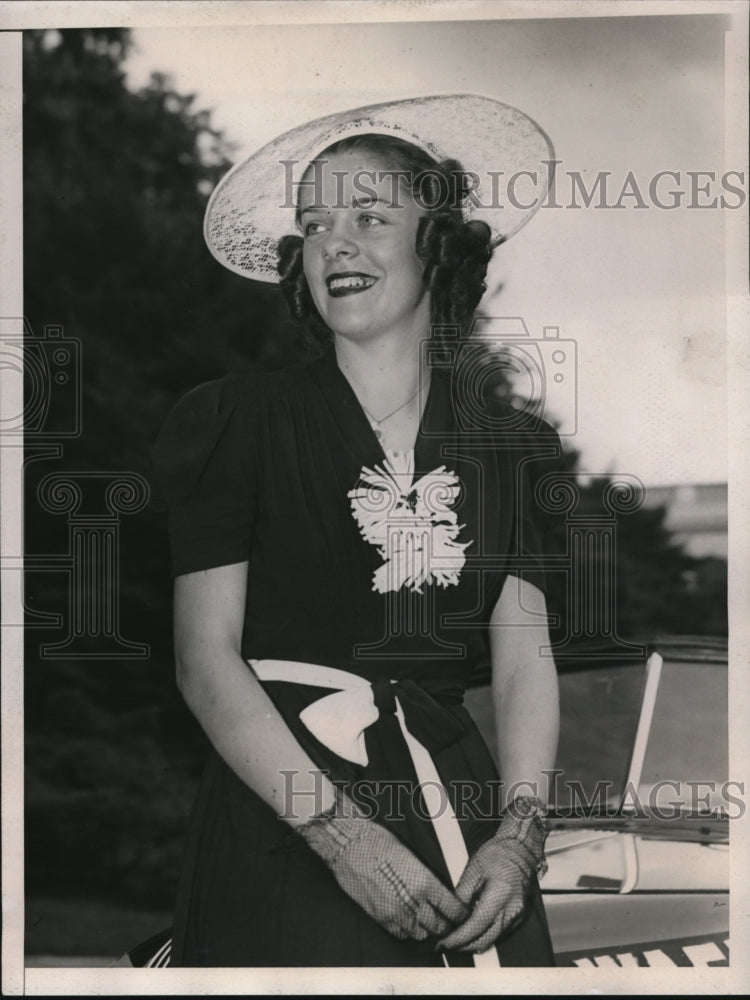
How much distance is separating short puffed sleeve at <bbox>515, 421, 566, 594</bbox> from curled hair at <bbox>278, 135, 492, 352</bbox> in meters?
0.36

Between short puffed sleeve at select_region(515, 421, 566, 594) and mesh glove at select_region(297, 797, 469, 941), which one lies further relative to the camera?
short puffed sleeve at select_region(515, 421, 566, 594)

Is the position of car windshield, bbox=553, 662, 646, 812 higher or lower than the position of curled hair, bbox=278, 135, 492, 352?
lower

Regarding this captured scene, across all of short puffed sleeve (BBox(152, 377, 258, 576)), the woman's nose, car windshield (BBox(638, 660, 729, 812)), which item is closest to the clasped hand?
car windshield (BBox(638, 660, 729, 812))

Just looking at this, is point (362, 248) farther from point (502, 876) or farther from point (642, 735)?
point (502, 876)

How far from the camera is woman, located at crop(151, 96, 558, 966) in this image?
3090 mm

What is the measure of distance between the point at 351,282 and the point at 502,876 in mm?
1536

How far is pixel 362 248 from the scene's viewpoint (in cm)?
315

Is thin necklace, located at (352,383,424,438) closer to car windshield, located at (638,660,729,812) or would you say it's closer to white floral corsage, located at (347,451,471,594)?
white floral corsage, located at (347,451,471,594)

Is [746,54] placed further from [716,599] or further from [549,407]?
[716,599]

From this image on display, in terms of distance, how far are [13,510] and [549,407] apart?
1415 millimetres

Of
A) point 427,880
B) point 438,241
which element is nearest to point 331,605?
point 427,880

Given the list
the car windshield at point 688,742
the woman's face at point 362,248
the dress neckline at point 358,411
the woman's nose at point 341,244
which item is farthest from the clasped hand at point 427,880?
the woman's nose at point 341,244

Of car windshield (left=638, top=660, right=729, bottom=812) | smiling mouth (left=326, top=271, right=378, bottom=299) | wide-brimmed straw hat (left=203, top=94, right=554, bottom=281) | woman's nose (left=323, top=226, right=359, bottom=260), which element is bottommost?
car windshield (left=638, top=660, right=729, bottom=812)

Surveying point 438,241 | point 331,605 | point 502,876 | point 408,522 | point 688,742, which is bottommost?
point 502,876
